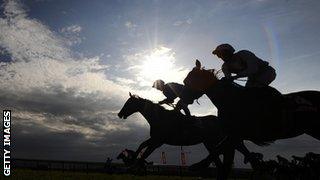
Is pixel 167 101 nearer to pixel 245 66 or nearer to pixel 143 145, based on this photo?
pixel 143 145

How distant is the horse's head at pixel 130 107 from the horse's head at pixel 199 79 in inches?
306

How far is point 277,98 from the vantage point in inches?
335

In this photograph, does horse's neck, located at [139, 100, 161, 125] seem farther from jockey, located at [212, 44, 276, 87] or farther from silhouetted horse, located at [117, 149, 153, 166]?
jockey, located at [212, 44, 276, 87]

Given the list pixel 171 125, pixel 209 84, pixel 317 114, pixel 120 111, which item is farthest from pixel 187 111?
pixel 317 114

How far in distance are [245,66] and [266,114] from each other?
3.76ft

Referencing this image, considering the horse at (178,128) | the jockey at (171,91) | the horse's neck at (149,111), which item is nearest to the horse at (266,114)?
the jockey at (171,91)

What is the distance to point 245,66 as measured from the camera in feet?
28.7

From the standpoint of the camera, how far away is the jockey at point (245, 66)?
862cm

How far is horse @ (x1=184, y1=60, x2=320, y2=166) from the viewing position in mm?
8281

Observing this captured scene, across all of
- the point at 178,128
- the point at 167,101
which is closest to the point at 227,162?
the point at 167,101

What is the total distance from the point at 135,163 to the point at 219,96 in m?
6.34

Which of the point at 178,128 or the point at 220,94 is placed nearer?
the point at 220,94

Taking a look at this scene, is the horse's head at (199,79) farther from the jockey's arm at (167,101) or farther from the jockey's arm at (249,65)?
the jockey's arm at (167,101)

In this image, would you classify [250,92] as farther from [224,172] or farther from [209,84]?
[224,172]
